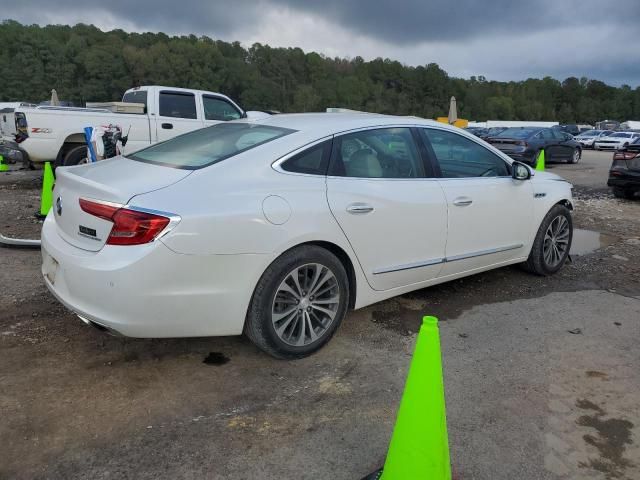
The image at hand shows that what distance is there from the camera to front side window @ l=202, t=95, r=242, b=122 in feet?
35.4

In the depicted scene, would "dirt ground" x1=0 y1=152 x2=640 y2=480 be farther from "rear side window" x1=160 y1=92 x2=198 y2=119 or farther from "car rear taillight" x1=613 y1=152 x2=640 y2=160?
"car rear taillight" x1=613 y1=152 x2=640 y2=160

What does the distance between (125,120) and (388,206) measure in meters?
7.78

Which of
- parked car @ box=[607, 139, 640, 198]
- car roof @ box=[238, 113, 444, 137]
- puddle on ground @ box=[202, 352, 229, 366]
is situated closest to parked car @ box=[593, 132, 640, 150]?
parked car @ box=[607, 139, 640, 198]

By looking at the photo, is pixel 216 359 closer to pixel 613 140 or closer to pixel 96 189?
pixel 96 189

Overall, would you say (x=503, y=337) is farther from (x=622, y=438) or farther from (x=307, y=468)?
(x=307, y=468)

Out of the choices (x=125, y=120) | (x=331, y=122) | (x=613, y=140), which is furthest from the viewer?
(x=613, y=140)

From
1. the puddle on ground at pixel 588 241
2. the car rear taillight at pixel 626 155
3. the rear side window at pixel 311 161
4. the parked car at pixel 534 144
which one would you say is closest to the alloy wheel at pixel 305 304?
the rear side window at pixel 311 161

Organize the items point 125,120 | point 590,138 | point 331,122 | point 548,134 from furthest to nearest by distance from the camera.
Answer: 1. point 590,138
2. point 548,134
3. point 125,120
4. point 331,122

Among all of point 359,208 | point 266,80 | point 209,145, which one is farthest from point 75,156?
point 266,80

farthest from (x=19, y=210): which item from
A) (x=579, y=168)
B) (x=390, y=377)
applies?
(x=579, y=168)

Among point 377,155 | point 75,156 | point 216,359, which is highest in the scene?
point 377,155

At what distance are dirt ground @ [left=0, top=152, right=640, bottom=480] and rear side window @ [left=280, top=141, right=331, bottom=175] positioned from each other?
1230 millimetres

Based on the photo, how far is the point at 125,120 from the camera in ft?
32.1

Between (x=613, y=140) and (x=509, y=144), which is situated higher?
(x=613, y=140)
